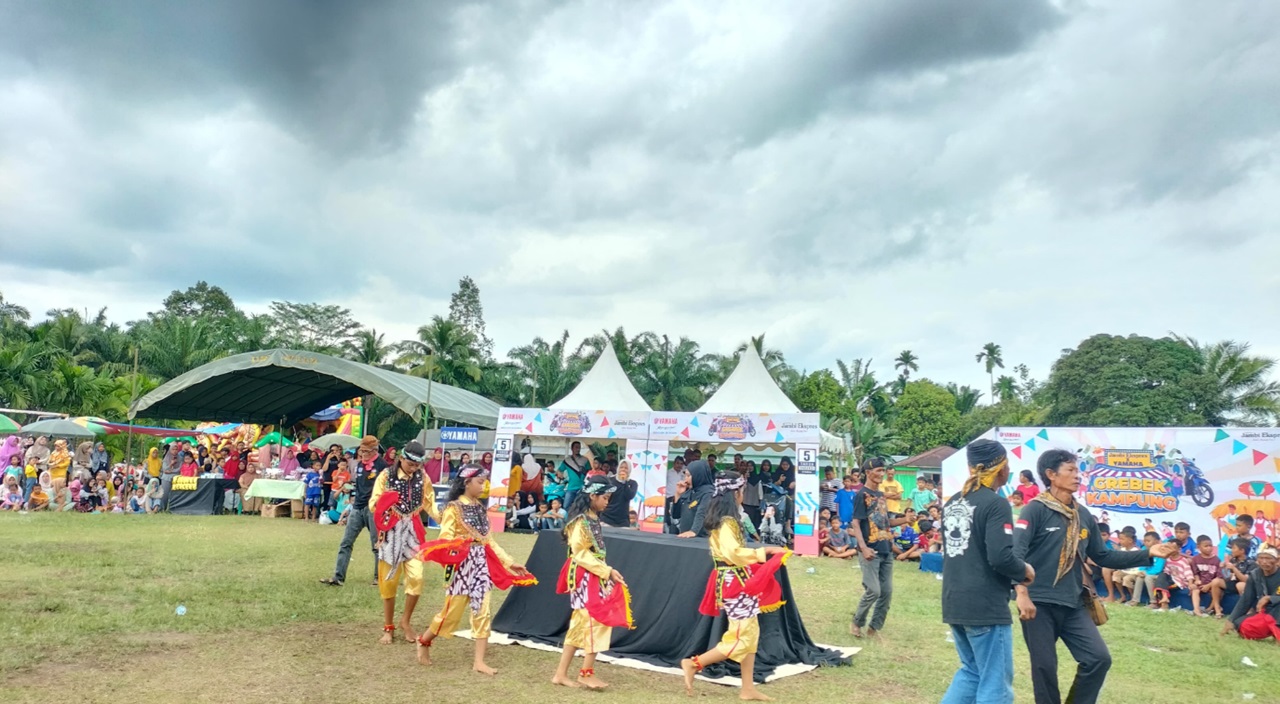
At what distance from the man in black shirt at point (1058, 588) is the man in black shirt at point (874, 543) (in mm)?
3216

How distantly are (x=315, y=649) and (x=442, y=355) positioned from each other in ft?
117

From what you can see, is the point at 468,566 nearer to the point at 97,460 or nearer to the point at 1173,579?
the point at 1173,579

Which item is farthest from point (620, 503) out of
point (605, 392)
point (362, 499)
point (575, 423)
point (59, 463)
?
point (59, 463)

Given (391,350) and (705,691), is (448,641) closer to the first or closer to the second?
(705,691)

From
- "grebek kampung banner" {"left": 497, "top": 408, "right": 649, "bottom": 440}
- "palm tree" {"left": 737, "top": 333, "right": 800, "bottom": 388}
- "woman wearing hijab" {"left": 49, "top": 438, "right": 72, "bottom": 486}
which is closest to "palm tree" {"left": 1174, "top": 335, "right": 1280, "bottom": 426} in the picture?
"palm tree" {"left": 737, "top": 333, "right": 800, "bottom": 388}

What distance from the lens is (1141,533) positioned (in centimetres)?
1266

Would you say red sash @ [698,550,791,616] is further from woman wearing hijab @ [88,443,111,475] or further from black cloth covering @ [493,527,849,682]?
woman wearing hijab @ [88,443,111,475]

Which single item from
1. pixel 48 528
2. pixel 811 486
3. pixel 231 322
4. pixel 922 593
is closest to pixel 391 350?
pixel 231 322

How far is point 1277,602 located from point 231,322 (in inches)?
2140

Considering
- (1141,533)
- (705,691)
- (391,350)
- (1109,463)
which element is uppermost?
(391,350)

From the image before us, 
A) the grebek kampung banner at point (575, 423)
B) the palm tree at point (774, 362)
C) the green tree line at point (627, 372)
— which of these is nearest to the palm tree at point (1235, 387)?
the green tree line at point (627, 372)

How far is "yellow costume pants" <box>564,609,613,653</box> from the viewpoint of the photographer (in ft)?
19.7

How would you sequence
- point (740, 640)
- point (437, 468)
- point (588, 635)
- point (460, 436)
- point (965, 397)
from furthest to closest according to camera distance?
point (965, 397), point (460, 436), point (437, 468), point (588, 635), point (740, 640)

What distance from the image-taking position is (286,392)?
85.1ft
